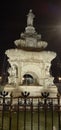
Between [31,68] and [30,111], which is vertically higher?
[30,111]

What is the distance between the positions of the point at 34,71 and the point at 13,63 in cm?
212

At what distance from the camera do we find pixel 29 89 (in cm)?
1975

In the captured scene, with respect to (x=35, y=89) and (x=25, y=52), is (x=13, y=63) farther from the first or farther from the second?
(x=35, y=89)

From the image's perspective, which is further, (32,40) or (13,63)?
(32,40)

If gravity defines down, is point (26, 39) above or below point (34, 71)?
above

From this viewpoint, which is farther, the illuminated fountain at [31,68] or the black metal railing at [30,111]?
the illuminated fountain at [31,68]

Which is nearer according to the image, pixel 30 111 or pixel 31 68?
pixel 30 111

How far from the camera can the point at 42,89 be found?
20172mm

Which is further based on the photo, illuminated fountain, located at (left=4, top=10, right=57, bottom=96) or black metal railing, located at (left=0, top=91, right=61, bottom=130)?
illuminated fountain, located at (left=4, top=10, right=57, bottom=96)

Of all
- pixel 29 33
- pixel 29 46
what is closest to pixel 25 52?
pixel 29 46

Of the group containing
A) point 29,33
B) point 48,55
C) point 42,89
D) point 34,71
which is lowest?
point 42,89

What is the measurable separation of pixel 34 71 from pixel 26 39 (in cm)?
352

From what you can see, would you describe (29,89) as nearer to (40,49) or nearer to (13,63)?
(13,63)

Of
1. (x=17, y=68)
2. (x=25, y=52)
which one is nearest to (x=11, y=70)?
(x=17, y=68)
